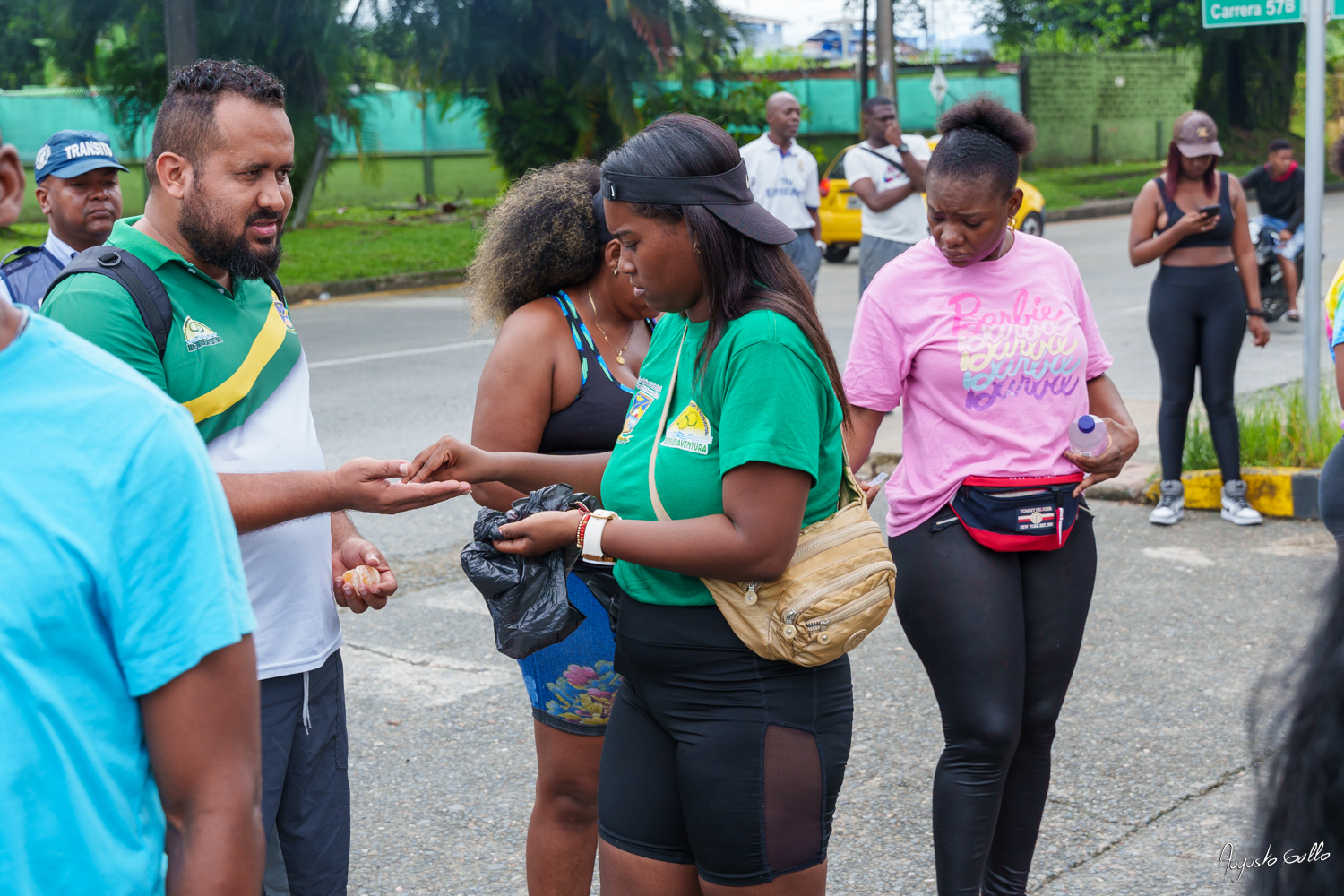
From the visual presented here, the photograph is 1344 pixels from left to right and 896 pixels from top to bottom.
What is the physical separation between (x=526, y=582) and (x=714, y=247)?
2.30 feet

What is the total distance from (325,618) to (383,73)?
21869 millimetres

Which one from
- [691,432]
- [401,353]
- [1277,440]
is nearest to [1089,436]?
[691,432]

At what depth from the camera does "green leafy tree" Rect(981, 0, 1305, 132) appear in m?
33.6

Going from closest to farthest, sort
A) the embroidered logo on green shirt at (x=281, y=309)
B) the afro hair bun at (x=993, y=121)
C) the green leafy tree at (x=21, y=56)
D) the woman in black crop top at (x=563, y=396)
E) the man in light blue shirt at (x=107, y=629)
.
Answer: the man in light blue shirt at (x=107, y=629), the embroidered logo on green shirt at (x=281, y=309), the woman in black crop top at (x=563, y=396), the afro hair bun at (x=993, y=121), the green leafy tree at (x=21, y=56)

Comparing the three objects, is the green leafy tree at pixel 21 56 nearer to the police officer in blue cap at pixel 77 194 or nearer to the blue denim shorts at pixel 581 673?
the police officer in blue cap at pixel 77 194

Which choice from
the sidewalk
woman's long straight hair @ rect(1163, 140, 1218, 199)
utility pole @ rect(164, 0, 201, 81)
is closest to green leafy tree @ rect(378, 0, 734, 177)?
utility pole @ rect(164, 0, 201, 81)

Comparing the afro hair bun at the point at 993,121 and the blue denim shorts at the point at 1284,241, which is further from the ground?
the afro hair bun at the point at 993,121

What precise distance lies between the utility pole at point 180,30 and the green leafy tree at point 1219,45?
2711 centimetres

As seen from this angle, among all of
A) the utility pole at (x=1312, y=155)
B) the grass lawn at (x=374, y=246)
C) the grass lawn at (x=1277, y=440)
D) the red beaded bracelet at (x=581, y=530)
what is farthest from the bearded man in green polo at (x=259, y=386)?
the grass lawn at (x=374, y=246)

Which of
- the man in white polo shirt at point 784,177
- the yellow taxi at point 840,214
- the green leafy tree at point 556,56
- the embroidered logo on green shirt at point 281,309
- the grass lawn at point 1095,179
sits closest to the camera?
the embroidered logo on green shirt at point 281,309

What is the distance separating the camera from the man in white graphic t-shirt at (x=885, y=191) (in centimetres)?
938

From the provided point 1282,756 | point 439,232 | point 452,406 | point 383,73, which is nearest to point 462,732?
point 1282,756

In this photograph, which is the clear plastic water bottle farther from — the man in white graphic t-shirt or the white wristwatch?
the man in white graphic t-shirt

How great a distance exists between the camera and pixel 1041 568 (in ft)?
10.1
